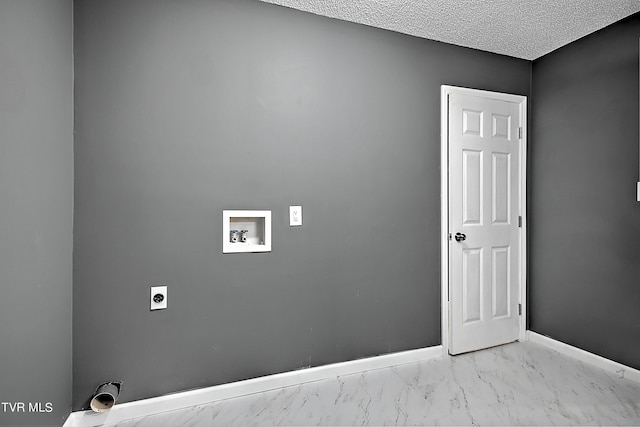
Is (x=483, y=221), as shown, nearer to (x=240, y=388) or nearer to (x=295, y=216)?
(x=295, y=216)

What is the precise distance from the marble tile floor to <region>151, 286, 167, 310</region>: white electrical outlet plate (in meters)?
0.62

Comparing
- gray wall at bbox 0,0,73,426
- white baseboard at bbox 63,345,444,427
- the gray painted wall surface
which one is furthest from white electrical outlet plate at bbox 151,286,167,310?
white baseboard at bbox 63,345,444,427

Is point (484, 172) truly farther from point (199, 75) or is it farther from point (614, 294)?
point (199, 75)

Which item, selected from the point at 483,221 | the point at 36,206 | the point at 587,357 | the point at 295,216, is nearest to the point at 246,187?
the point at 295,216

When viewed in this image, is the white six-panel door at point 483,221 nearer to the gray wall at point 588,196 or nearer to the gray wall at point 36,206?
the gray wall at point 588,196

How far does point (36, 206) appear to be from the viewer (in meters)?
1.51

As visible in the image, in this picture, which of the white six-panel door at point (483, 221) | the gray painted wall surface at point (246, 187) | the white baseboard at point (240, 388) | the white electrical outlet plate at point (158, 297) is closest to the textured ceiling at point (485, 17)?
the gray painted wall surface at point (246, 187)

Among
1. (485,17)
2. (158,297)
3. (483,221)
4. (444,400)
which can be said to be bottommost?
(444,400)

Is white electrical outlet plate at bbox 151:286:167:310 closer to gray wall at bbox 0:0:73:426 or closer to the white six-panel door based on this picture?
gray wall at bbox 0:0:73:426

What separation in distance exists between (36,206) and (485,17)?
2880 mm

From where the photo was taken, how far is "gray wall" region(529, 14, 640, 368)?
8.23 feet

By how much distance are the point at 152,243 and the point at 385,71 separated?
2028 millimetres

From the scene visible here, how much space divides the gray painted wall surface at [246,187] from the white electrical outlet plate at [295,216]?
0.04 m

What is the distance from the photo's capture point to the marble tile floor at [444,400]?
6.52 ft
